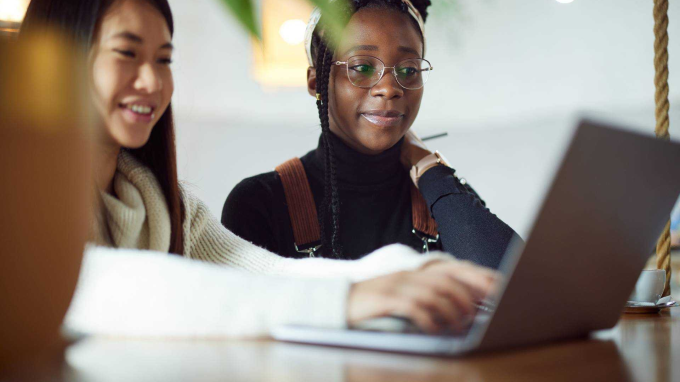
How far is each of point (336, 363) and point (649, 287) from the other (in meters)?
0.61

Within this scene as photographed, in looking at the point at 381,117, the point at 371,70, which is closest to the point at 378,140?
the point at 381,117

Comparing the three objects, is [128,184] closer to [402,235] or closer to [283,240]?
[283,240]

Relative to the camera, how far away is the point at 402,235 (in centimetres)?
130

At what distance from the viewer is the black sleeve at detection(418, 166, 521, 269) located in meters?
1.09

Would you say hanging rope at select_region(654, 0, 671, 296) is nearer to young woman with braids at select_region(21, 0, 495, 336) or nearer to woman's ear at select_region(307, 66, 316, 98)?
young woman with braids at select_region(21, 0, 495, 336)

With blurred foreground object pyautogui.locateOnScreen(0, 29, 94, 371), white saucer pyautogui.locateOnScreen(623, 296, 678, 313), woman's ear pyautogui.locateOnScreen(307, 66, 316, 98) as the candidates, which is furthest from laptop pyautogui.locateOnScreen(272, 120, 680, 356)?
woman's ear pyautogui.locateOnScreen(307, 66, 316, 98)

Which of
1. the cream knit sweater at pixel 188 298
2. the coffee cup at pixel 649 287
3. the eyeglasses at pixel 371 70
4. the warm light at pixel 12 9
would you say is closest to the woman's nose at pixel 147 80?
the warm light at pixel 12 9

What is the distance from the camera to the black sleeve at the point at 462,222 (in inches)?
42.8

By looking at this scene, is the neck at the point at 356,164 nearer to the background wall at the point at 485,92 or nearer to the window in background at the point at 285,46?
the window in background at the point at 285,46

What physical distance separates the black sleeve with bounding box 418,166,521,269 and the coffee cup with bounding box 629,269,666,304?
29cm

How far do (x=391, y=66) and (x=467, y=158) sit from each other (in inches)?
130

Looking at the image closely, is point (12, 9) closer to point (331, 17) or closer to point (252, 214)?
point (252, 214)

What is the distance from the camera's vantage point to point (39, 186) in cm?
30

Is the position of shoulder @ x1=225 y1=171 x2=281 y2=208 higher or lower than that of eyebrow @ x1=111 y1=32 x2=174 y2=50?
lower
